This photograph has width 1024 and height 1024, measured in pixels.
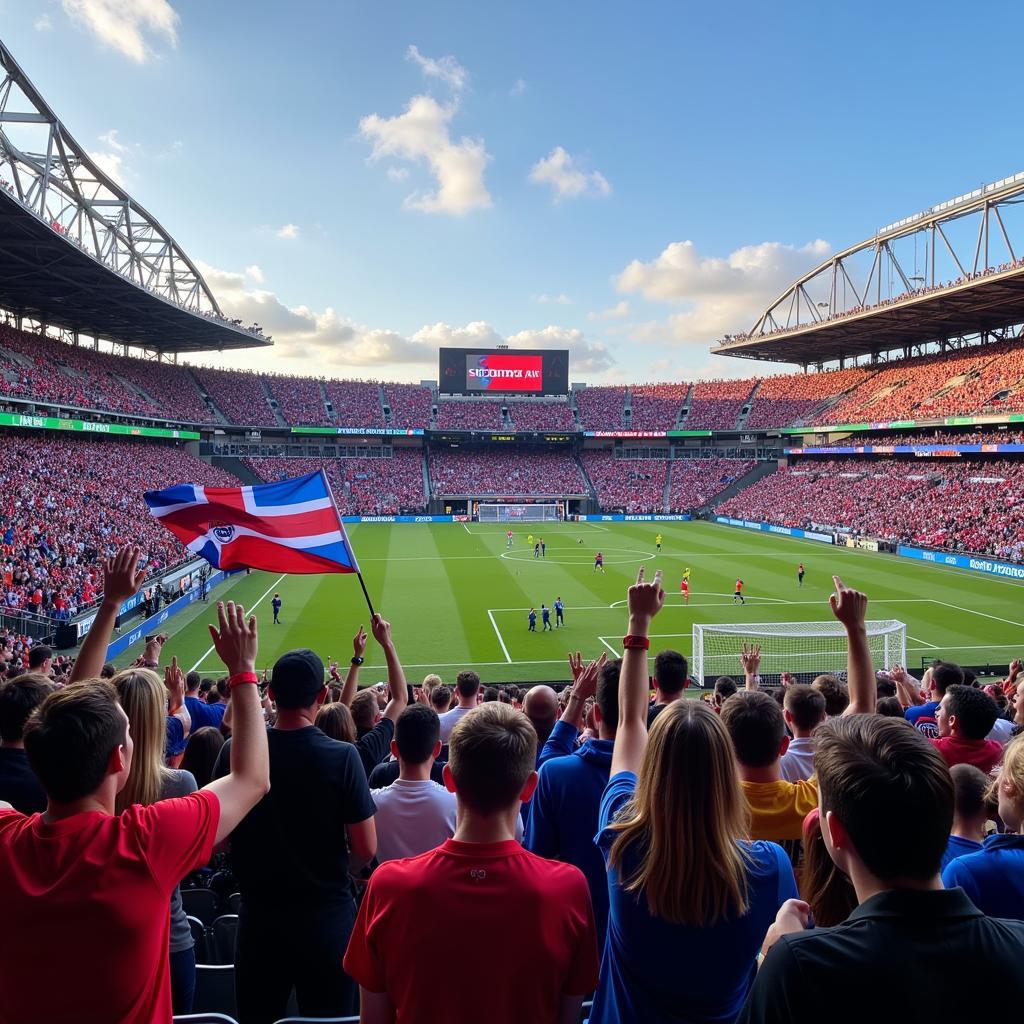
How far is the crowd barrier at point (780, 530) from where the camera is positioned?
54312mm

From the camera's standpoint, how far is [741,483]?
78.0m

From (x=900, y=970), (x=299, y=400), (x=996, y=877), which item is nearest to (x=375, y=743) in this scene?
(x=996, y=877)

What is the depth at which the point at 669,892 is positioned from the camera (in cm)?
252

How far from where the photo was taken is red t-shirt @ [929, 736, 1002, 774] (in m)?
5.74

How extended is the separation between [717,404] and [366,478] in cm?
4343

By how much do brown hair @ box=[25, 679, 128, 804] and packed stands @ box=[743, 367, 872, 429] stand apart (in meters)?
80.8

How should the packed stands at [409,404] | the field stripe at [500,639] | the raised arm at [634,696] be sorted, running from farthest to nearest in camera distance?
the packed stands at [409,404], the field stripe at [500,639], the raised arm at [634,696]

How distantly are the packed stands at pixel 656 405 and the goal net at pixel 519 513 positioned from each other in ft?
58.6

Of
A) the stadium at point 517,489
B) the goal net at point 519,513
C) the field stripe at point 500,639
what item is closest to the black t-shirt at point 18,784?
the stadium at point 517,489

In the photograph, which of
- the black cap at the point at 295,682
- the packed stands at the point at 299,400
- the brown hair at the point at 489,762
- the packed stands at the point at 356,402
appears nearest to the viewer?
the brown hair at the point at 489,762

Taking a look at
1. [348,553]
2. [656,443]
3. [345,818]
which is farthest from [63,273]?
[656,443]

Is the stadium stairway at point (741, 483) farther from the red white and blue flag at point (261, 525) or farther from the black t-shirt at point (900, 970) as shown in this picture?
the black t-shirt at point (900, 970)

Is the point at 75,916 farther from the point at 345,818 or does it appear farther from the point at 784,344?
the point at 784,344

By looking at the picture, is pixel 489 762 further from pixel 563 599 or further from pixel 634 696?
pixel 563 599
